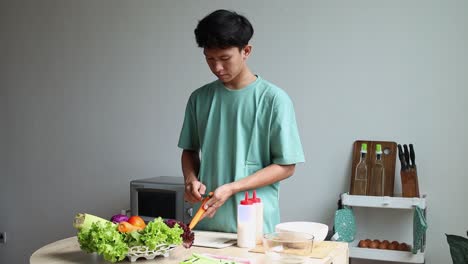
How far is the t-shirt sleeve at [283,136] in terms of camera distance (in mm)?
2092

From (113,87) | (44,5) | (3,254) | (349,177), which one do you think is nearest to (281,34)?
(349,177)

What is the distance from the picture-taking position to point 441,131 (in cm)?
329

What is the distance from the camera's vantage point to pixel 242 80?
2195 millimetres

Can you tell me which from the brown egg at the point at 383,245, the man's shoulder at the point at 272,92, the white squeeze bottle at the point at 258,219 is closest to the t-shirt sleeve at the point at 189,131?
the man's shoulder at the point at 272,92

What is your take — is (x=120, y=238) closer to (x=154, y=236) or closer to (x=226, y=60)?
(x=154, y=236)

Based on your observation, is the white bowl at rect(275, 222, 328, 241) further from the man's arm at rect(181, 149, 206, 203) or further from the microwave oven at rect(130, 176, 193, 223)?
the microwave oven at rect(130, 176, 193, 223)

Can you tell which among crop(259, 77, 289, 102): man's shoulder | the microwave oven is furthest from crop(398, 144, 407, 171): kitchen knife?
crop(259, 77, 289, 102): man's shoulder

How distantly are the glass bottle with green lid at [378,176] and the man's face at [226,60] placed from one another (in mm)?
1473

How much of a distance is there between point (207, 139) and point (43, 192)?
2647 millimetres

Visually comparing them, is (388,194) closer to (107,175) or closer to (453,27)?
(453,27)

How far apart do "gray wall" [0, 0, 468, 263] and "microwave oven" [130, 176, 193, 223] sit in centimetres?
39

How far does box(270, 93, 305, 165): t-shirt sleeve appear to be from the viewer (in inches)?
82.4

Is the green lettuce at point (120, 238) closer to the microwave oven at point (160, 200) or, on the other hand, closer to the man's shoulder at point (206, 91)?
the man's shoulder at point (206, 91)

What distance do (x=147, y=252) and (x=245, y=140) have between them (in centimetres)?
65
